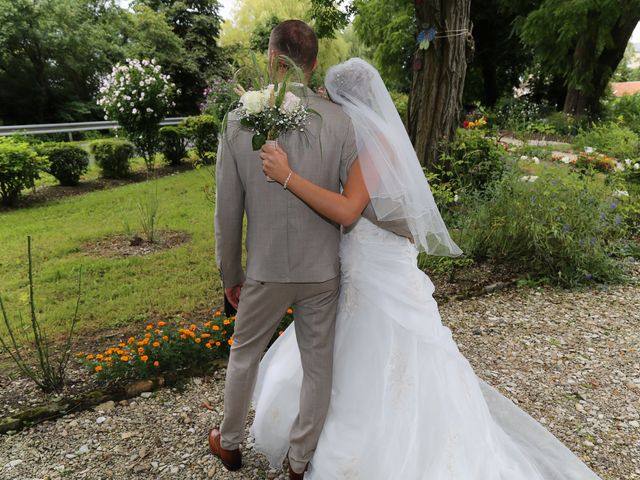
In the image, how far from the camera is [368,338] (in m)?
2.18

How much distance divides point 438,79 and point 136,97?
16.6 feet

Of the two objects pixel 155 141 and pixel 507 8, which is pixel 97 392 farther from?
pixel 507 8

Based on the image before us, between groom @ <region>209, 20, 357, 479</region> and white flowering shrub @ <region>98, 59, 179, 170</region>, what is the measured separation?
21.9 feet

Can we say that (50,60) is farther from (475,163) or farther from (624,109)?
(624,109)

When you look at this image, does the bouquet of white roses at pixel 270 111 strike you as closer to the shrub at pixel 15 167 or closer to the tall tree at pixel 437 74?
the tall tree at pixel 437 74

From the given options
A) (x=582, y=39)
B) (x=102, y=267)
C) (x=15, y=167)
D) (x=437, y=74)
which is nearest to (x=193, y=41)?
(x=582, y=39)

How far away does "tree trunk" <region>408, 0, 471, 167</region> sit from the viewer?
5.05 meters

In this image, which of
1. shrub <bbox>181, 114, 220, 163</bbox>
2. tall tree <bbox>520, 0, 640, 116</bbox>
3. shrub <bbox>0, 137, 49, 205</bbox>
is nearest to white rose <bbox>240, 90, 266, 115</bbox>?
shrub <bbox>0, 137, 49, 205</bbox>

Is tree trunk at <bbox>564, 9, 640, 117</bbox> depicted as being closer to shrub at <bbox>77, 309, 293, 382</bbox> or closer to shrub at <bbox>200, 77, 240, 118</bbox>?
shrub at <bbox>77, 309, 293, 382</bbox>

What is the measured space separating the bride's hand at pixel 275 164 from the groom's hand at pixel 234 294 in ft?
2.10

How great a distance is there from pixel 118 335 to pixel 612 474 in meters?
3.46

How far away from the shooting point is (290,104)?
1676mm

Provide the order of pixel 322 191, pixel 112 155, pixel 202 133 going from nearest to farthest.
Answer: pixel 322 191, pixel 112 155, pixel 202 133

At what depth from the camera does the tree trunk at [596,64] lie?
52.9ft
